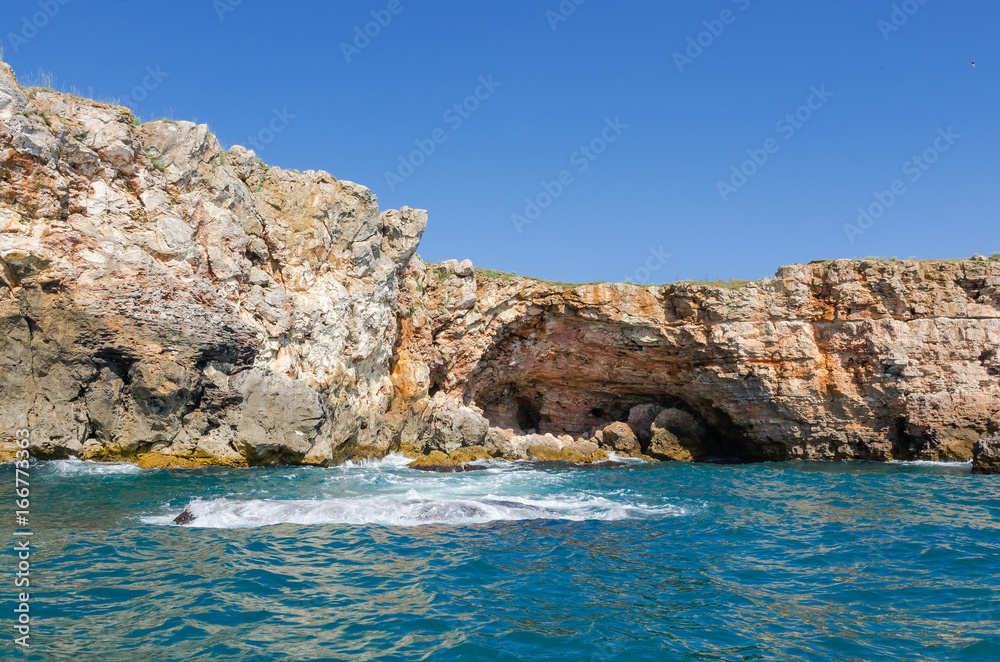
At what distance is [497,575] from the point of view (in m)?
8.67

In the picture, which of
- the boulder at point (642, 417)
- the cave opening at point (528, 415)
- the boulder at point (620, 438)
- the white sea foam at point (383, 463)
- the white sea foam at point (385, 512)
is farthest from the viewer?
the cave opening at point (528, 415)

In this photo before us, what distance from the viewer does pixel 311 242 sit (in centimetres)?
2302

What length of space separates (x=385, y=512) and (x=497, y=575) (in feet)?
15.3

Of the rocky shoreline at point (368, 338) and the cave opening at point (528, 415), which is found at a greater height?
the rocky shoreline at point (368, 338)

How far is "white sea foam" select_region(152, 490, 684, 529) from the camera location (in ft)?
38.5

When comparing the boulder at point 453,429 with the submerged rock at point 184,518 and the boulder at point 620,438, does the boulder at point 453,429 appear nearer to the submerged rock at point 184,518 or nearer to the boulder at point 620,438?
the boulder at point 620,438

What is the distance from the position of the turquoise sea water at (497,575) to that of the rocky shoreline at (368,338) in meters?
3.75

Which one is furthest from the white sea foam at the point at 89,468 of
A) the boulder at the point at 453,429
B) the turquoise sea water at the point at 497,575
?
the boulder at the point at 453,429

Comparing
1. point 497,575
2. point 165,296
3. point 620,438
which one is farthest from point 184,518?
point 620,438

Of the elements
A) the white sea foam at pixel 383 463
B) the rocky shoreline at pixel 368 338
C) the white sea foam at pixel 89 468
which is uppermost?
the rocky shoreline at pixel 368 338

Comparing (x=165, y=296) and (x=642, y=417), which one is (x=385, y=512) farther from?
(x=642, y=417)

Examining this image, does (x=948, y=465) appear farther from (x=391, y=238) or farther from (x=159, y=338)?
(x=159, y=338)

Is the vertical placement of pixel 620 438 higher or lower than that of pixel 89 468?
higher

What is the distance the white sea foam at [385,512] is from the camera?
1174 centimetres
